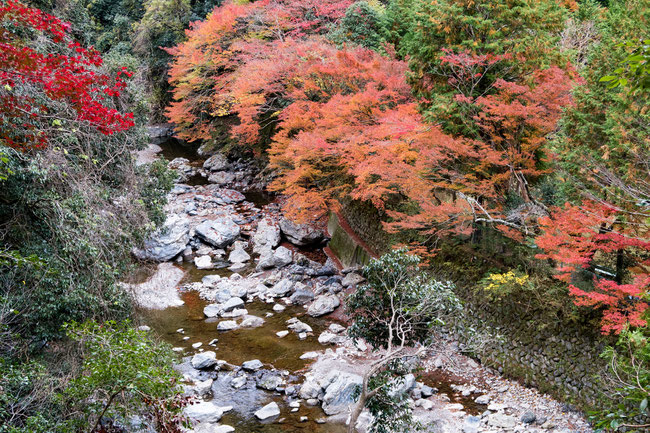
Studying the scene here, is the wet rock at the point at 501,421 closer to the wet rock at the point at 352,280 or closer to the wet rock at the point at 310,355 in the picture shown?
the wet rock at the point at 310,355

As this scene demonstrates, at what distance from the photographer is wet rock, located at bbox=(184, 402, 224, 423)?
8.95 meters

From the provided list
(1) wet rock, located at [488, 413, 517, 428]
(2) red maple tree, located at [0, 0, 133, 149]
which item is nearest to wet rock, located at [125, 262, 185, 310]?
(2) red maple tree, located at [0, 0, 133, 149]

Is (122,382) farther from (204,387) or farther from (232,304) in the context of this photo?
(232,304)

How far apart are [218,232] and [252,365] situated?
848 cm

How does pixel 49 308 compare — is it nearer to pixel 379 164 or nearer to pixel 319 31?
pixel 379 164

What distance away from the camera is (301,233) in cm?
1769

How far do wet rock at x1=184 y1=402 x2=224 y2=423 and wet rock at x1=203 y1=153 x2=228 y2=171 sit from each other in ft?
61.1

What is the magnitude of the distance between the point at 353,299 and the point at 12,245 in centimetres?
571

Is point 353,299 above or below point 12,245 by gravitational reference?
below

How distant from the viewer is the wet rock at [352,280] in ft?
47.7

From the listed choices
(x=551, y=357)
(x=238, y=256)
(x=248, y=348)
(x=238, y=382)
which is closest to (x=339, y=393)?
(x=238, y=382)

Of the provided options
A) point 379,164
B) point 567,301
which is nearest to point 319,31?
point 379,164

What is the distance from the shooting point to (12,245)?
7.08 meters

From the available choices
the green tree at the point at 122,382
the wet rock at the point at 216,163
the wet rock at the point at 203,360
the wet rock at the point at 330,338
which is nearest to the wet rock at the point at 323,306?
the wet rock at the point at 330,338
